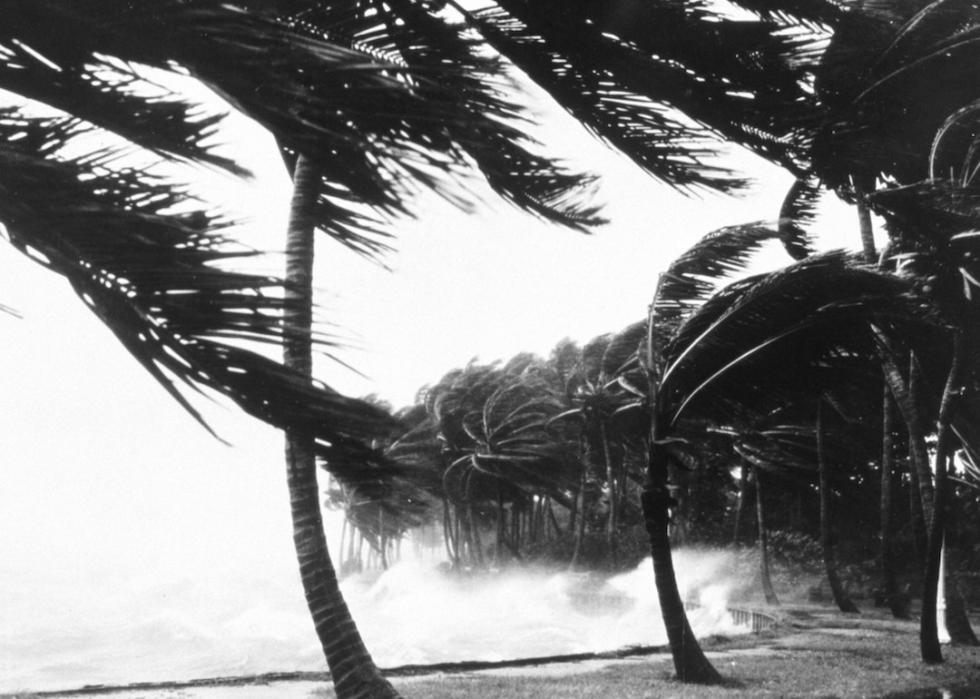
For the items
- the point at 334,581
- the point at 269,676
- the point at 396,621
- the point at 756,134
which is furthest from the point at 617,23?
the point at 396,621

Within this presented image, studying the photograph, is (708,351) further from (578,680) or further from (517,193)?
(517,193)

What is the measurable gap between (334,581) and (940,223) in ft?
15.8

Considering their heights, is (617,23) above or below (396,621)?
above

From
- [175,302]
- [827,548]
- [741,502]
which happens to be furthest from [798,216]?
[741,502]

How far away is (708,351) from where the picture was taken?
941cm

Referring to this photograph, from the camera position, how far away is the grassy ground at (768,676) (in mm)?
9062

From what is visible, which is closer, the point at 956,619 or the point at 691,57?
the point at 691,57

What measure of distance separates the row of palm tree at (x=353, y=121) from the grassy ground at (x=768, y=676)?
120 inches

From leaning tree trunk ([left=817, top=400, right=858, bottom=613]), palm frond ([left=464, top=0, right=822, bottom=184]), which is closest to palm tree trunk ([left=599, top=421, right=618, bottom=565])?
leaning tree trunk ([left=817, top=400, right=858, bottom=613])

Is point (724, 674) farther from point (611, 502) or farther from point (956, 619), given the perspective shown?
point (611, 502)

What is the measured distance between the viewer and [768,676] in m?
10.2

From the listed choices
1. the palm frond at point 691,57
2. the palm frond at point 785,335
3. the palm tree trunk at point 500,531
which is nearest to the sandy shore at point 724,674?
the palm frond at point 785,335

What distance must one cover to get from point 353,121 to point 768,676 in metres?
9.71

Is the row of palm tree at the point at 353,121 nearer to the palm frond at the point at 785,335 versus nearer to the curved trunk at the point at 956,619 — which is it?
the palm frond at the point at 785,335
